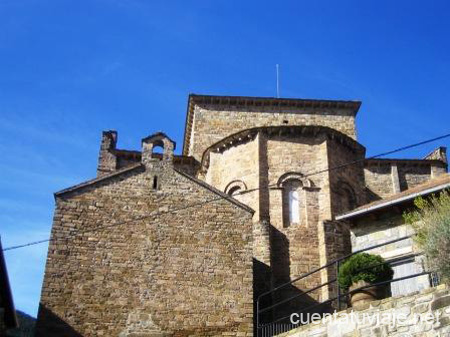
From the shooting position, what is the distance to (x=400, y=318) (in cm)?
1032

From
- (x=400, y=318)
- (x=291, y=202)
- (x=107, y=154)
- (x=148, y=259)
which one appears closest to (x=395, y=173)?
(x=291, y=202)

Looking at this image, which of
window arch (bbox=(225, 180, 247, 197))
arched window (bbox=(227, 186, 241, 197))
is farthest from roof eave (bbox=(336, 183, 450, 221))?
arched window (bbox=(227, 186, 241, 197))

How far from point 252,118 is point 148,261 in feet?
48.8

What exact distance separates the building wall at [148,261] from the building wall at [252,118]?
11306 mm

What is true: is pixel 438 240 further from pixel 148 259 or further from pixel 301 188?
pixel 301 188

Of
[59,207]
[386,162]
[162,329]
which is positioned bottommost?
[162,329]

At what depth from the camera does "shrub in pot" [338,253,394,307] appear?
11.9m

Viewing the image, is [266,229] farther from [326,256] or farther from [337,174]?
[337,174]

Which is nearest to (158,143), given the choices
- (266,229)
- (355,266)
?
(266,229)

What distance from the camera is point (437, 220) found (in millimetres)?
10836

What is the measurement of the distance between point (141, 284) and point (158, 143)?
Answer: 5.07m

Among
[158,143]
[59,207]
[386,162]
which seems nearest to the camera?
[59,207]

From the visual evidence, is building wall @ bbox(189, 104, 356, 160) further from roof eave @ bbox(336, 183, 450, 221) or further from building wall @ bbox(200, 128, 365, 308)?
roof eave @ bbox(336, 183, 450, 221)

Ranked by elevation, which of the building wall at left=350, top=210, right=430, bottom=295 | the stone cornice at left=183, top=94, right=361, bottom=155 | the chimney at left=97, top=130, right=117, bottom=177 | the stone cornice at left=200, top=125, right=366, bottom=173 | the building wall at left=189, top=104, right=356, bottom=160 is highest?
the stone cornice at left=183, top=94, right=361, bottom=155
